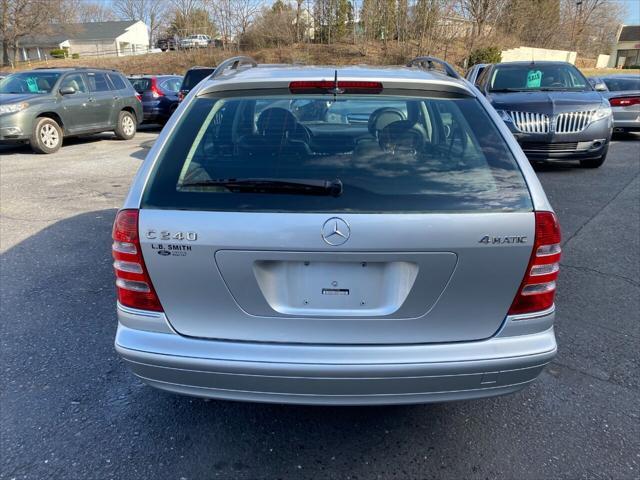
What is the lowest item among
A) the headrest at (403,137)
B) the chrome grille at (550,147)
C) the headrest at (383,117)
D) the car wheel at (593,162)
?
the car wheel at (593,162)

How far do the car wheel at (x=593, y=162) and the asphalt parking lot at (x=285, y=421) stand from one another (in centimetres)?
556

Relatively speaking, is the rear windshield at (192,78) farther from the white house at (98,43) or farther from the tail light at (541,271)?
the white house at (98,43)

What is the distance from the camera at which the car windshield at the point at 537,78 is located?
930cm

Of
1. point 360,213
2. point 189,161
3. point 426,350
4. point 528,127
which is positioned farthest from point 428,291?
point 528,127

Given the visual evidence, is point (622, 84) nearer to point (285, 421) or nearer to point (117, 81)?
point (117, 81)

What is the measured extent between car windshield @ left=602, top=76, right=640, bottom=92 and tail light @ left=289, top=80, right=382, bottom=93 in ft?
47.6

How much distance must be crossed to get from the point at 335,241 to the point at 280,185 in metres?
0.33

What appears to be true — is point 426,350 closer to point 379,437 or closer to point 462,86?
point 379,437

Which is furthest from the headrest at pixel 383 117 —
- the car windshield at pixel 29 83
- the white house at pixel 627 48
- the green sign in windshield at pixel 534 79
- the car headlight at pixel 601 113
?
the white house at pixel 627 48

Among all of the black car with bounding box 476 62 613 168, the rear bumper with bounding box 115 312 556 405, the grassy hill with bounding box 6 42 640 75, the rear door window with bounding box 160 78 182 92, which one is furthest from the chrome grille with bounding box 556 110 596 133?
the grassy hill with bounding box 6 42 640 75

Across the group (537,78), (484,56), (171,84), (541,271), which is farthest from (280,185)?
(484,56)

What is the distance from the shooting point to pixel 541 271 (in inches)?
81.7

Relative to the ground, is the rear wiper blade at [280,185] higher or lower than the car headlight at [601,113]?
higher

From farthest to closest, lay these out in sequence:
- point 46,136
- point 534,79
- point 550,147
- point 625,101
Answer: point 625,101 → point 46,136 → point 534,79 → point 550,147
